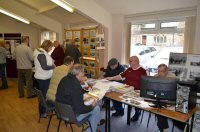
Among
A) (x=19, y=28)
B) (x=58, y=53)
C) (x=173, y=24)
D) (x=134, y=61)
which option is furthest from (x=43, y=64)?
(x=19, y=28)

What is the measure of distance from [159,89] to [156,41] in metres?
2.36

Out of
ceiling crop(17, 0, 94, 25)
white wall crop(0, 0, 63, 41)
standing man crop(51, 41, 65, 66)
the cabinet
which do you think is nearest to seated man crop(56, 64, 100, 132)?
the cabinet

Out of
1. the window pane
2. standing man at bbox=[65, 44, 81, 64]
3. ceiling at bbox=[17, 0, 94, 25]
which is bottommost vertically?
standing man at bbox=[65, 44, 81, 64]

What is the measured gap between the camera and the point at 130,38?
469 centimetres

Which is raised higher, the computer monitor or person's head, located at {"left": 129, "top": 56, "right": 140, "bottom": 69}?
person's head, located at {"left": 129, "top": 56, "right": 140, "bottom": 69}

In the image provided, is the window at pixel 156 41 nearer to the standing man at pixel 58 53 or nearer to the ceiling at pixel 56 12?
the ceiling at pixel 56 12

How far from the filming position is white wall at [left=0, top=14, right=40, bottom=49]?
780 centimetres

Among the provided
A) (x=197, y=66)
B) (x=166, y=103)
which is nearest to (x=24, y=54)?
(x=166, y=103)

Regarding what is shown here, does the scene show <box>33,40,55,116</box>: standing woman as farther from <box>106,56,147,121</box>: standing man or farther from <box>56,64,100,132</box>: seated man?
<box>106,56,147,121</box>: standing man

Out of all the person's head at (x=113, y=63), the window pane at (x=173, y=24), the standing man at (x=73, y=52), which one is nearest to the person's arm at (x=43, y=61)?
→ the person's head at (x=113, y=63)

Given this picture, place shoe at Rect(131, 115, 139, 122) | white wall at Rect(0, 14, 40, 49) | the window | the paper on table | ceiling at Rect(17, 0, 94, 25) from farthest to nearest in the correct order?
white wall at Rect(0, 14, 40, 49), ceiling at Rect(17, 0, 94, 25), the window, shoe at Rect(131, 115, 139, 122), the paper on table

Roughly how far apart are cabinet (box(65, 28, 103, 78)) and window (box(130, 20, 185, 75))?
116 centimetres

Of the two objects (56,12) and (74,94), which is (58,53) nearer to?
(56,12)

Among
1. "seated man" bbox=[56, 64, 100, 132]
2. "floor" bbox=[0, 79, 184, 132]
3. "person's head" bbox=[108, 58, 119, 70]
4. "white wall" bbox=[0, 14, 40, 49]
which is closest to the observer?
"seated man" bbox=[56, 64, 100, 132]
